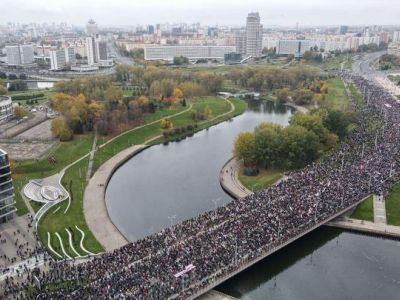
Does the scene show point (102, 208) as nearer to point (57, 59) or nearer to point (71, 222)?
point (71, 222)

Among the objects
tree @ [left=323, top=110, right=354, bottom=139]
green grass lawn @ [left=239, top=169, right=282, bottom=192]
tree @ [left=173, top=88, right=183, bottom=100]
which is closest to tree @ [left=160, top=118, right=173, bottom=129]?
tree @ [left=173, top=88, right=183, bottom=100]

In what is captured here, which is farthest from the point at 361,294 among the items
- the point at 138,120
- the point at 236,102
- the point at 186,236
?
the point at 236,102

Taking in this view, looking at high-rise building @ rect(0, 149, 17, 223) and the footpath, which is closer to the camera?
high-rise building @ rect(0, 149, 17, 223)

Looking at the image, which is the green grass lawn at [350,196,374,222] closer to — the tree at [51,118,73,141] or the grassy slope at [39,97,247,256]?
the grassy slope at [39,97,247,256]

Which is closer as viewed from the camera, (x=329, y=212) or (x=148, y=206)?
(x=329, y=212)

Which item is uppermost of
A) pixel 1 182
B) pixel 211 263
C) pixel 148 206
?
pixel 1 182

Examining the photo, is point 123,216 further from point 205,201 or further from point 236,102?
point 236,102

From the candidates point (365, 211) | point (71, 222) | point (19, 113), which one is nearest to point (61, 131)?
point (19, 113)
